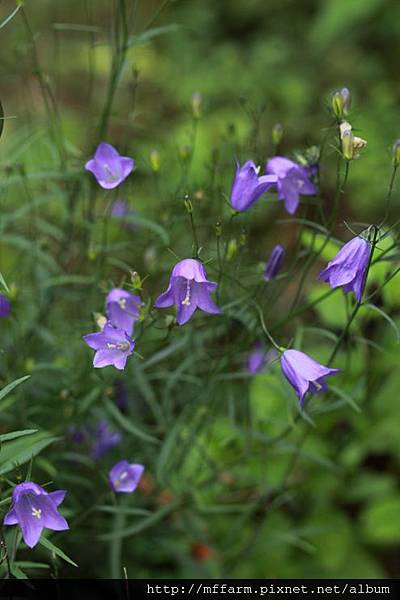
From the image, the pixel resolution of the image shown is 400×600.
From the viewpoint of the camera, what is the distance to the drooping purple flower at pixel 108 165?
193 centimetres

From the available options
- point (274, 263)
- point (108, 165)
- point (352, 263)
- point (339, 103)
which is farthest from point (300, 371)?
point (108, 165)

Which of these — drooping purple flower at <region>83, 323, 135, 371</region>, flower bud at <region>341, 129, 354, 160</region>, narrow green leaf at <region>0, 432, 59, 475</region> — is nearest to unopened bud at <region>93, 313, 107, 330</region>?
drooping purple flower at <region>83, 323, 135, 371</region>

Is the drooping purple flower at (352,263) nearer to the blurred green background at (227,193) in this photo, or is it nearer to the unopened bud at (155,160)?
the blurred green background at (227,193)

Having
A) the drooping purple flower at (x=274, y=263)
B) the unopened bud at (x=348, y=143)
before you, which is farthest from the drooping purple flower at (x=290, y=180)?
the unopened bud at (x=348, y=143)

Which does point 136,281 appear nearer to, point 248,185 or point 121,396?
point 248,185

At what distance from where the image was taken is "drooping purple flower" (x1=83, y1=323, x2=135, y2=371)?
1643 millimetres

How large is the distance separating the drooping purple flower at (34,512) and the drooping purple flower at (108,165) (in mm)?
789

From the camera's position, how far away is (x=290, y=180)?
1.95 metres

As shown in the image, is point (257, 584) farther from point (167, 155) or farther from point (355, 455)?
point (167, 155)

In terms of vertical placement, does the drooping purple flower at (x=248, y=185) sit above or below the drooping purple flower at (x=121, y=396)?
above

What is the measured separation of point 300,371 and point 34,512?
636 millimetres

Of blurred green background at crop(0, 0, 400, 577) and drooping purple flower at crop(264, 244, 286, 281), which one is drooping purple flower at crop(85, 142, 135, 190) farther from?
drooping purple flower at crop(264, 244, 286, 281)

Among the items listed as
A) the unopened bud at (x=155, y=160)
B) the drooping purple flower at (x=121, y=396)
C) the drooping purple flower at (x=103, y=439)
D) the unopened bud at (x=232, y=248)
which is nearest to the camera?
the unopened bud at (x=232, y=248)

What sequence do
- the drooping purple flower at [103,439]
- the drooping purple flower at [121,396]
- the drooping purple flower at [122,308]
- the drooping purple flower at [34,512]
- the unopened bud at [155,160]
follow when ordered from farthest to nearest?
the drooping purple flower at [121,396]
the drooping purple flower at [103,439]
the unopened bud at [155,160]
the drooping purple flower at [122,308]
the drooping purple flower at [34,512]
